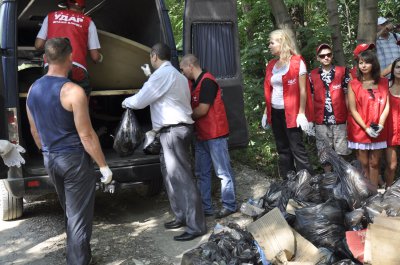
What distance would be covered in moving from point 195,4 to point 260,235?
2560 mm

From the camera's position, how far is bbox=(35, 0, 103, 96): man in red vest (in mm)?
5125

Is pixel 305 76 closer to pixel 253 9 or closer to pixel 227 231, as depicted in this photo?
pixel 227 231

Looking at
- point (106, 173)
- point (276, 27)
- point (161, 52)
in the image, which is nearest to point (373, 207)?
point (106, 173)

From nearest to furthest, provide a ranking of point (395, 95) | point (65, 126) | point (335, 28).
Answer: point (65, 126) < point (395, 95) < point (335, 28)

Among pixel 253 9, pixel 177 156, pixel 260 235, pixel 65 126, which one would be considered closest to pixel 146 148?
pixel 177 156

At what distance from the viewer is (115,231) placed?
5.02 metres

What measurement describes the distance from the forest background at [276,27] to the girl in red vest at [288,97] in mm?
1416

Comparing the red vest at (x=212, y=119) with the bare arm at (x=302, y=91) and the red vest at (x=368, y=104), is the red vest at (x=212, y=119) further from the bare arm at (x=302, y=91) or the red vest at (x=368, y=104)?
the red vest at (x=368, y=104)

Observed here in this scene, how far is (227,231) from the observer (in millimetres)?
3893

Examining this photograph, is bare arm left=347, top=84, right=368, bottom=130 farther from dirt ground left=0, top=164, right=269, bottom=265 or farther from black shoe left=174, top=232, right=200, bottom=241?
black shoe left=174, top=232, right=200, bottom=241

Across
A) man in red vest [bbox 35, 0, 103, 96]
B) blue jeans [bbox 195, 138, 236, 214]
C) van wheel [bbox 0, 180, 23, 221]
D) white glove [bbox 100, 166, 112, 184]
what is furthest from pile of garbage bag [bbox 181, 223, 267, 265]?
van wheel [bbox 0, 180, 23, 221]

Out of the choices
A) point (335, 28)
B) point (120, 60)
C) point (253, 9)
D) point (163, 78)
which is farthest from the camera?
point (253, 9)

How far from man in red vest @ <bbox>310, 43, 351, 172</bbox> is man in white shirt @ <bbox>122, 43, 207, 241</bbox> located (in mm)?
1602

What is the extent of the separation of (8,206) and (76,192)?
6.35ft
